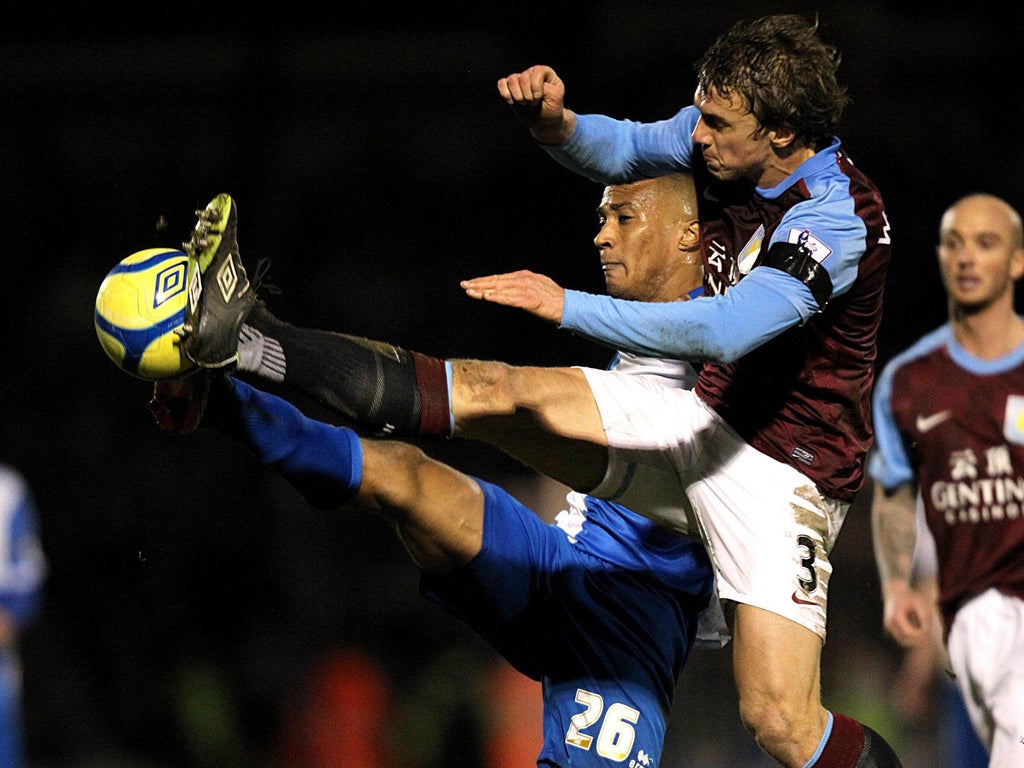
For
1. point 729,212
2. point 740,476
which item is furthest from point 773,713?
point 729,212

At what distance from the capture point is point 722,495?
2977 millimetres

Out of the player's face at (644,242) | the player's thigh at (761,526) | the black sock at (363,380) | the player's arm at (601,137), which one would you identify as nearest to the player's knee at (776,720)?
the player's thigh at (761,526)

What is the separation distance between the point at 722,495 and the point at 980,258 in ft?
6.36

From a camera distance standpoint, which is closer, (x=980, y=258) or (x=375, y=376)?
(x=375, y=376)

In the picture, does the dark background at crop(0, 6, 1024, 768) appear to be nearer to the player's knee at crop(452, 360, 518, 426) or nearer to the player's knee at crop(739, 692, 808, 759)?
the player's knee at crop(739, 692, 808, 759)

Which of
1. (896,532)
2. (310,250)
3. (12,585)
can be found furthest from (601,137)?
(310,250)

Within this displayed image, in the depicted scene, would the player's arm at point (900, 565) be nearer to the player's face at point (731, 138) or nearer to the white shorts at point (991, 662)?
the white shorts at point (991, 662)

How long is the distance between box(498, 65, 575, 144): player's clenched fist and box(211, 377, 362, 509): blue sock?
0.88m

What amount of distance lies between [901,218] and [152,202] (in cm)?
384

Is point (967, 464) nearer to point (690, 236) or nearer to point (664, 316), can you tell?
point (690, 236)

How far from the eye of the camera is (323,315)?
6707 millimetres

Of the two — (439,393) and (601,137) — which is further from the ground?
(601,137)

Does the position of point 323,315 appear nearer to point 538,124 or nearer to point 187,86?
point 187,86

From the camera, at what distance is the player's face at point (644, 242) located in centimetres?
333
